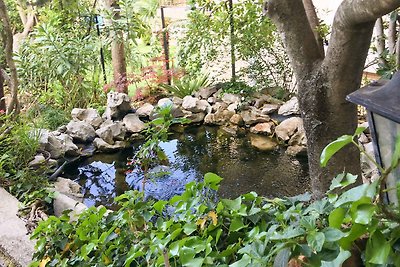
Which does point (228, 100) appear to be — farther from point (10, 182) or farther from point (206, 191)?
point (206, 191)

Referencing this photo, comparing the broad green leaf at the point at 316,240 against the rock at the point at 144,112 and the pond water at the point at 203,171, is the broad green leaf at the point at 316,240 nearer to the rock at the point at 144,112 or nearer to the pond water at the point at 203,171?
the pond water at the point at 203,171

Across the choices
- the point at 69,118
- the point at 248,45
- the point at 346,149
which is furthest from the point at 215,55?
the point at 346,149

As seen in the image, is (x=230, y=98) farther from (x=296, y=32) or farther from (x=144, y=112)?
(x=296, y=32)

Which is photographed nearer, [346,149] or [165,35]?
[346,149]

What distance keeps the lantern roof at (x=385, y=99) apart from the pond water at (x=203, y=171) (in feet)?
8.04

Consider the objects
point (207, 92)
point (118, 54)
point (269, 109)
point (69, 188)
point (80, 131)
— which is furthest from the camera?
point (118, 54)

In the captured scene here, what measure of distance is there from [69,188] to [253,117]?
2280mm

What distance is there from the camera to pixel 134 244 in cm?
106

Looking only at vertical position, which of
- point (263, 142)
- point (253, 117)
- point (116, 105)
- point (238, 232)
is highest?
point (238, 232)

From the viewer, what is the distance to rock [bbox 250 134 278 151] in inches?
167

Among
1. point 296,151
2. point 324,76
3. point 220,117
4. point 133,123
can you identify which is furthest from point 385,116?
point 220,117

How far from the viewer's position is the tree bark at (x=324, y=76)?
1.30m

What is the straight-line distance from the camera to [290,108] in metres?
4.74

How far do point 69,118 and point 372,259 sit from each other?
489cm
